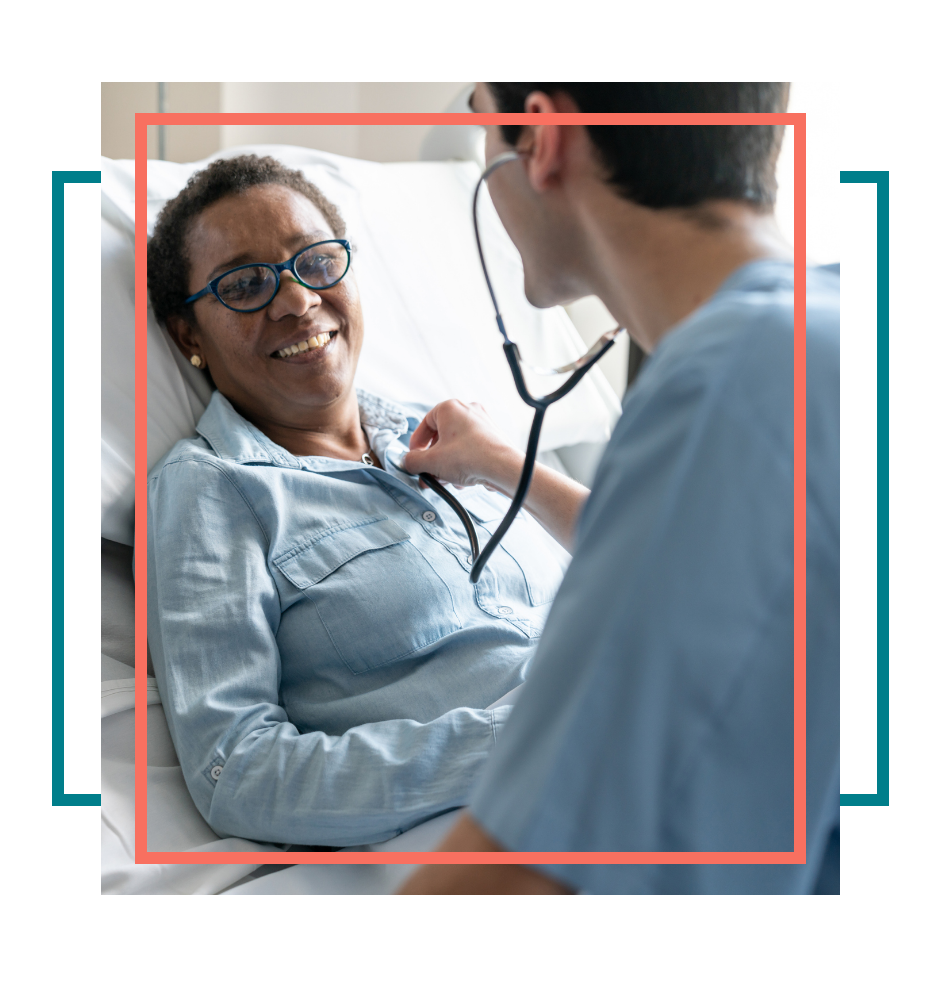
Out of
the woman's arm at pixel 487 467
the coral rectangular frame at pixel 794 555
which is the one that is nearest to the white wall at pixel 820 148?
the coral rectangular frame at pixel 794 555

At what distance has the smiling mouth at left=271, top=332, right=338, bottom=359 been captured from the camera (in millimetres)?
1217

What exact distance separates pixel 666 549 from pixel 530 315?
137 centimetres

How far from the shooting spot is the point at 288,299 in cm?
120

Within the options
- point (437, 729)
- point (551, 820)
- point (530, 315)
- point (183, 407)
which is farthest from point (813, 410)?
point (530, 315)

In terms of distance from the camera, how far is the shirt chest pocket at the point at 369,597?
1.07 meters

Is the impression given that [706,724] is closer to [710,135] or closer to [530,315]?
[710,135]

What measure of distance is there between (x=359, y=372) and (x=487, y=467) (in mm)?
434

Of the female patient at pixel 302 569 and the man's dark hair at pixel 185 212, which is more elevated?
the man's dark hair at pixel 185 212

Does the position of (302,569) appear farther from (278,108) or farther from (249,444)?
(278,108)
